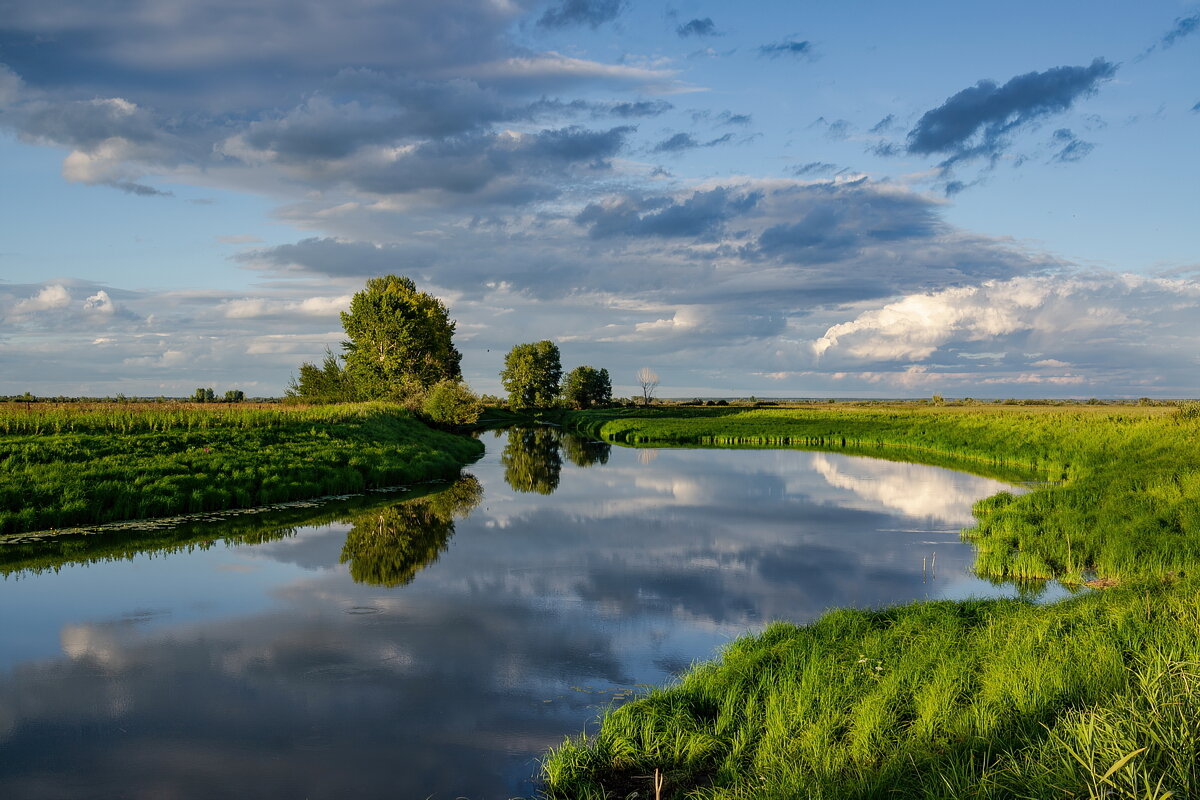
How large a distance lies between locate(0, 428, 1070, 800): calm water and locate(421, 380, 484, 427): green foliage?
29060mm

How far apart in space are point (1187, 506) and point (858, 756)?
17.2 meters

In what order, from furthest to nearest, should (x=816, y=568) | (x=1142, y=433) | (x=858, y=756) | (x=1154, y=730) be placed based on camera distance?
(x=1142, y=433), (x=816, y=568), (x=858, y=756), (x=1154, y=730)

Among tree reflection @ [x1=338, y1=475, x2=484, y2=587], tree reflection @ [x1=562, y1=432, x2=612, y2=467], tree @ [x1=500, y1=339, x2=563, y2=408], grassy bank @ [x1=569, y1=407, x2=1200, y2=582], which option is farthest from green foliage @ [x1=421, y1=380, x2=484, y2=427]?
tree @ [x1=500, y1=339, x2=563, y2=408]

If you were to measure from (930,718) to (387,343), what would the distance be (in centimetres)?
6475

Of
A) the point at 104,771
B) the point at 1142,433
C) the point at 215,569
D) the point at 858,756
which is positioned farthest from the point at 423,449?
the point at 1142,433

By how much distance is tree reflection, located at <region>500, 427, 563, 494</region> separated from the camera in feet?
114

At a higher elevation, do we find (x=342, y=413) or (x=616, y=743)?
(x=342, y=413)

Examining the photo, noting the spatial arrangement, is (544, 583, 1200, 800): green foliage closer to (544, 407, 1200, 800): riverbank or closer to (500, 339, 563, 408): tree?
(544, 407, 1200, 800): riverbank

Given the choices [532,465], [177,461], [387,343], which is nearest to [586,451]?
[532,465]

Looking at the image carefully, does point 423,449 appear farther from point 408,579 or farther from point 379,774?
point 379,774

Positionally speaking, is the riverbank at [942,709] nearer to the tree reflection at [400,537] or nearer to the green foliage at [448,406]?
the tree reflection at [400,537]

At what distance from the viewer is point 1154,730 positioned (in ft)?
19.3

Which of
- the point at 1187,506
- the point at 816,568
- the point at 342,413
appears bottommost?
the point at 816,568

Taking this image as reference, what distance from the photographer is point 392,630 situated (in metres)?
12.5
